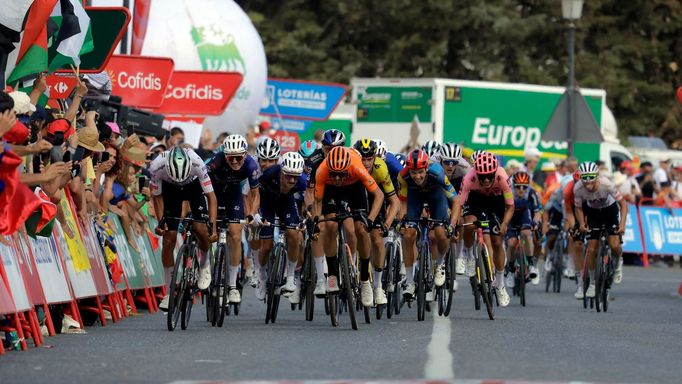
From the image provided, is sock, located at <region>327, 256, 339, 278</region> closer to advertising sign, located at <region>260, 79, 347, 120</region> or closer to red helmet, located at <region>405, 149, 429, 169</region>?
red helmet, located at <region>405, 149, 429, 169</region>

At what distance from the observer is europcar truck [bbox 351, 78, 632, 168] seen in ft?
138

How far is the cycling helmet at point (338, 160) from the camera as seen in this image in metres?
17.4

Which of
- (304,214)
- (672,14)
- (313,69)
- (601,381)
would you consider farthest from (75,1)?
(672,14)

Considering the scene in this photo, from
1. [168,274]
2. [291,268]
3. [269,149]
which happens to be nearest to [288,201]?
[269,149]

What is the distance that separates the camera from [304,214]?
2061 centimetres

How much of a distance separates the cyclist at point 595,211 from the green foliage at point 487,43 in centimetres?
3356

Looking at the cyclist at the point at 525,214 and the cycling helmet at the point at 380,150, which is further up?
the cycling helmet at the point at 380,150

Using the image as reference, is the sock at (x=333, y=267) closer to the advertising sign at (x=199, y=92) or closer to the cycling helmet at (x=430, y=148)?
the cycling helmet at (x=430, y=148)

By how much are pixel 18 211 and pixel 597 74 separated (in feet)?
149

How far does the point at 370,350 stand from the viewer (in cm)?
1452

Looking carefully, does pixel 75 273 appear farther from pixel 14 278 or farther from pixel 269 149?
pixel 269 149

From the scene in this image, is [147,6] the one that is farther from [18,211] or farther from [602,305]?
[18,211]

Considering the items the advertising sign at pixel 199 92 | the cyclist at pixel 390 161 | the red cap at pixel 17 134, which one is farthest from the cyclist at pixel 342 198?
the advertising sign at pixel 199 92

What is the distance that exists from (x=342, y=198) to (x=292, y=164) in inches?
48.0
